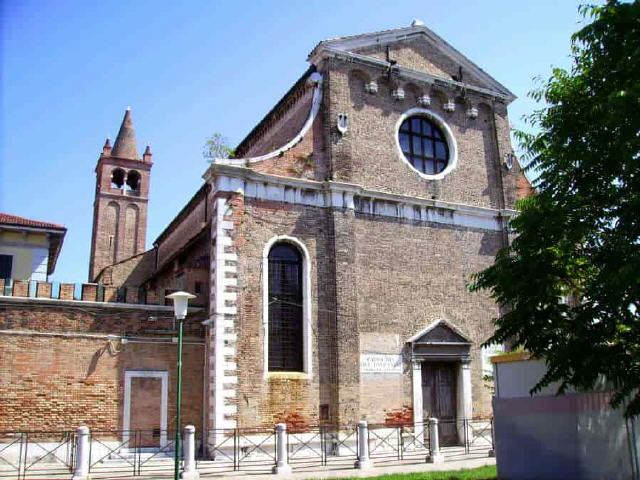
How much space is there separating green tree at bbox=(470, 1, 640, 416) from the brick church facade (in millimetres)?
6675

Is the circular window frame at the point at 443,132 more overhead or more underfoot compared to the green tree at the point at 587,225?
more overhead

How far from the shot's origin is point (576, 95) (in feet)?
38.2

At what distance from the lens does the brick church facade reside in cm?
1709

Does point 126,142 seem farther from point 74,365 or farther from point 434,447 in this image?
point 434,447

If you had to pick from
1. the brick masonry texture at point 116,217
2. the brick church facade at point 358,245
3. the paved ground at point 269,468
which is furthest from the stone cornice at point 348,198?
the brick masonry texture at point 116,217

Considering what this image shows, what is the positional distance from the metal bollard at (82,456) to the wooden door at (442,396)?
32.4ft

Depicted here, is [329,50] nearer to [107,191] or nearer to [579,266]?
[579,266]

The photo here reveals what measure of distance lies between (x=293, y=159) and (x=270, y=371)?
20.7 feet

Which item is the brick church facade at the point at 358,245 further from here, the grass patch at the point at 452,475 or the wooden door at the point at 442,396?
the grass patch at the point at 452,475

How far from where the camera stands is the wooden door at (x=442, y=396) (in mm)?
19000

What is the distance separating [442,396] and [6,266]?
15.4m

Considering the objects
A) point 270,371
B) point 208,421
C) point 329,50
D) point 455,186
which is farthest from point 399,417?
point 329,50

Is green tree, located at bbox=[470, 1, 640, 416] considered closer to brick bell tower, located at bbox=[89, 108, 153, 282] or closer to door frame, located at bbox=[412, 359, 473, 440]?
door frame, located at bbox=[412, 359, 473, 440]

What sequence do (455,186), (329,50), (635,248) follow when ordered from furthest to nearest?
(455,186) → (329,50) → (635,248)
